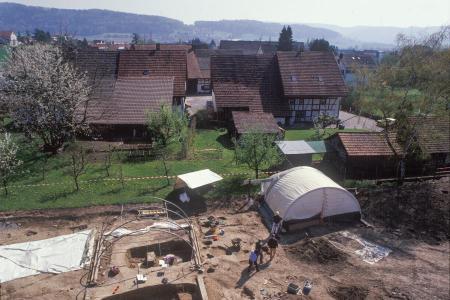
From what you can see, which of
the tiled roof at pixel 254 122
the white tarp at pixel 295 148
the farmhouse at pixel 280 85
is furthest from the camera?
the farmhouse at pixel 280 85

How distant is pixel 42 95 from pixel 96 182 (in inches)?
340

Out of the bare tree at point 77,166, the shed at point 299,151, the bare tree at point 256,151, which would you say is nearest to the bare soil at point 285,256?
the bare tree at point 77,166

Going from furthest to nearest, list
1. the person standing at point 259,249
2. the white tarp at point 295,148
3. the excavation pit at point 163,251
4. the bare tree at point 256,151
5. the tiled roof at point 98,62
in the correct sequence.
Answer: the tiled roof at point 98,62, the white tarp at point 295,148, the bare tree at point 256,151, the excavation pit at point 163,251, the person standing at point 259,249

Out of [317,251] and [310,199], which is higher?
[310,199]

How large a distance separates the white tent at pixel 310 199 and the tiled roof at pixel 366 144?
5893mm

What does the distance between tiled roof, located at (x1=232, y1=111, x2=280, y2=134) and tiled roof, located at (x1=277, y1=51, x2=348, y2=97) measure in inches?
269

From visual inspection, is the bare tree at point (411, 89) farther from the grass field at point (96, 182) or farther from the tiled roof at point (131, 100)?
the tiled roof at point (131, 100)

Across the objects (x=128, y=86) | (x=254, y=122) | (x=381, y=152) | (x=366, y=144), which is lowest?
(x=381, y=152)

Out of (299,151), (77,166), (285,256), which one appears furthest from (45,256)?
(299,151)

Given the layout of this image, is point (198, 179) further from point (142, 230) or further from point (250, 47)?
point (250, 47)

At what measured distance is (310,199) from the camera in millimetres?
18641

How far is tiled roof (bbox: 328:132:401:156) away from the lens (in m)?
24.6

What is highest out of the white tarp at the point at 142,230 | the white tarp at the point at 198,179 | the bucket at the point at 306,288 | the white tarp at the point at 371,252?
the white tarp at the point at 198,179

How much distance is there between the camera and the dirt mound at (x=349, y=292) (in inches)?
548
